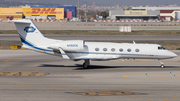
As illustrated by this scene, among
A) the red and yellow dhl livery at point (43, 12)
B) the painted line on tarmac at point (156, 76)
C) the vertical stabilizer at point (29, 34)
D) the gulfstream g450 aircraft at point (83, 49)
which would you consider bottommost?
the painted line on tarmac at point (156, 76)

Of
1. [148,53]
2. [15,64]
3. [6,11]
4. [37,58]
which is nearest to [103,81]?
[148,53]

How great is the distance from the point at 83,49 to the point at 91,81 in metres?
6.65

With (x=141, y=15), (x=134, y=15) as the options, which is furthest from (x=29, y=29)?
(x=141, y=15)

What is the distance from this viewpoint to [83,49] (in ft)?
96.2

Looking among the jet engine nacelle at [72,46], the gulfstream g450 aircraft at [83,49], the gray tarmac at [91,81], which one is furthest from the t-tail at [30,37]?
the gray tarmac at [91,81]

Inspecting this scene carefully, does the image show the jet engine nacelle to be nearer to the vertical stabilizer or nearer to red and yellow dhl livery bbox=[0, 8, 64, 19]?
the vertical stabilizer

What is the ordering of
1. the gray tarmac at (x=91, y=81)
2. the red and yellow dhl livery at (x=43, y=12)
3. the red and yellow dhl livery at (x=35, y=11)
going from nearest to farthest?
the gray tarmac at (x=91, y=81)
the red and yellow dhl livery at (x=43, y=12)
the red and yellow dhl livery at (x=35, y=11)

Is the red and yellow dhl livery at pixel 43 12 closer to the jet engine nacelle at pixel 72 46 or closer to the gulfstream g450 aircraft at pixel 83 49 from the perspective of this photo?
the gulfstream g450 aircraft at pixel 83 49

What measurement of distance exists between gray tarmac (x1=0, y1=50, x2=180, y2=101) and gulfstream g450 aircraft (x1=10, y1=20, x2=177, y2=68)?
1570mm

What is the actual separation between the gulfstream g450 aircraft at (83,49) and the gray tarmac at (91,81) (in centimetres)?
157

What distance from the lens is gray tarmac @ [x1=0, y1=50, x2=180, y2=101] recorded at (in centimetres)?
1869

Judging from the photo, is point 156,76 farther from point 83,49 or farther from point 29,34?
point 29,34

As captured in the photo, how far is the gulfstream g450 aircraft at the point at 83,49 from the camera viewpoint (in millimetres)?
29094

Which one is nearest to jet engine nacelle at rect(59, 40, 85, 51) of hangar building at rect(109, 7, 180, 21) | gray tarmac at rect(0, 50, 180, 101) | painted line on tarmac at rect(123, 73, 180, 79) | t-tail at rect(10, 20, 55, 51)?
t-tail at rect(10, 20, 55, 51)
